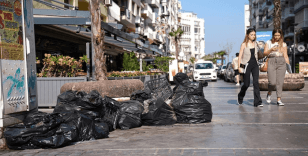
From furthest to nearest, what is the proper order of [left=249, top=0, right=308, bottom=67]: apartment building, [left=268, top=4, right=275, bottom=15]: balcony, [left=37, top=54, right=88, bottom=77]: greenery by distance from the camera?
[left=268, top=4, right=275, bottom=15]: balcony, [left=249, top=0, right=308, bottom=67]: apartment building, [left=37, top=54, right=88, bottom=77]: greenery

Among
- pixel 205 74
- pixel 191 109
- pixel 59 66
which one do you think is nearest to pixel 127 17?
pixel 205 74

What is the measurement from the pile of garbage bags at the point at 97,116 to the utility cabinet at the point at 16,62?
0.82 feet

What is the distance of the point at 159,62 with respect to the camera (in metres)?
29.8

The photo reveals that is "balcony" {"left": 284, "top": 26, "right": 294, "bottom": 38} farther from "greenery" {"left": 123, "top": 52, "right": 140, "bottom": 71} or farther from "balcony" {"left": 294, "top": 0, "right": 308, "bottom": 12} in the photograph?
"greenery" {"left": 123, "top": 52, "right": 140, "bottom": 71}

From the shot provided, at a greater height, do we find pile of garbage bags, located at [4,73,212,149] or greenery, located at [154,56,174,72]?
greenery, located at [154,56,174,72]

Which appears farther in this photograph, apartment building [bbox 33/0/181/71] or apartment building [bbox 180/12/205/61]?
apartment building [bbox 180/12/205/61]

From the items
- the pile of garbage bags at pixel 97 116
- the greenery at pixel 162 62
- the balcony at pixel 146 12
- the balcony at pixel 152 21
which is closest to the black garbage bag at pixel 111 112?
the pile of garbage bags at pixel 97 116

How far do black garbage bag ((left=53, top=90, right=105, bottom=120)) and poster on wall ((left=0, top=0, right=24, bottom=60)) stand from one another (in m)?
1.30

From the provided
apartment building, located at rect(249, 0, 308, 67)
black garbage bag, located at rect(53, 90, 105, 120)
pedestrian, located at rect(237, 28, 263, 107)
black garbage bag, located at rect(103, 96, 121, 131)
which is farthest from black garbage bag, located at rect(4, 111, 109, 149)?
apartment building, located at rect(249, 0, 308, 67)

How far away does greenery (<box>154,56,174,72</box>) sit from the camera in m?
29.4

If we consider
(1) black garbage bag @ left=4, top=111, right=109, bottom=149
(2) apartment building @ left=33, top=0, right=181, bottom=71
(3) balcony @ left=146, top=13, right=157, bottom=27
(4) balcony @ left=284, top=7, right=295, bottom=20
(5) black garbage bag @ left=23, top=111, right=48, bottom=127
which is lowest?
(1) black garbage bag @ left=4, top=111, right=109, bottom=149

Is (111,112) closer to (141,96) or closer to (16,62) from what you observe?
(141,96)

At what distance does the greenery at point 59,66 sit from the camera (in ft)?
37.8

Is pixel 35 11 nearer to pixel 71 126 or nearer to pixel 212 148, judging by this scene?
pixel 71 126
